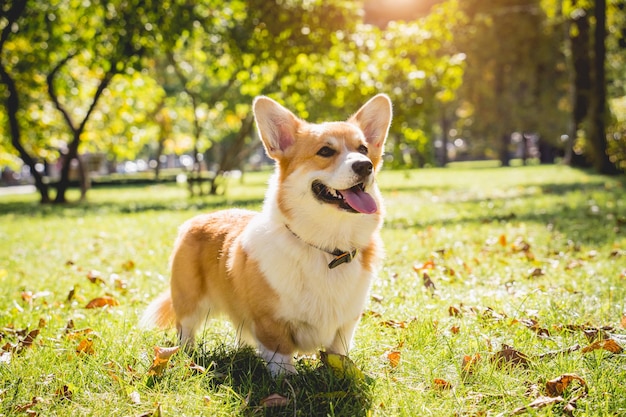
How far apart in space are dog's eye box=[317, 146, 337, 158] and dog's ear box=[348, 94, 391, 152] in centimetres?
43

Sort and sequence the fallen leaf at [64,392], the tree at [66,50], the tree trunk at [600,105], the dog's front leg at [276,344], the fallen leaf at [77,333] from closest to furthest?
the fallen leaf at [64,392] → the dog's front leg at [276,344] → the fallen leaf at [77,333] → the tree at [66,50] → the tree trunk at [600,105]

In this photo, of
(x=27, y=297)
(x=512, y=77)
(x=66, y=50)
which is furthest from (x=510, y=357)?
(x=512, y=77)

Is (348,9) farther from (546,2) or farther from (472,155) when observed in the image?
(472,155)

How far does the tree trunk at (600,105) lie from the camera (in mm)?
14719

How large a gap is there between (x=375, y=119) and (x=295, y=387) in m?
1.76

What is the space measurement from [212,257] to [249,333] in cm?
54

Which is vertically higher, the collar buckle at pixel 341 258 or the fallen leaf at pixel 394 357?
the collar buckle at pixel 341 258

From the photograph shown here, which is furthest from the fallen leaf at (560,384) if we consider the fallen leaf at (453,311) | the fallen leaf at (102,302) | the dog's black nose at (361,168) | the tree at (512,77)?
the tree at (512,77)

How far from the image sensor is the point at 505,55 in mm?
30891

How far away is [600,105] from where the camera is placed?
1498 cm

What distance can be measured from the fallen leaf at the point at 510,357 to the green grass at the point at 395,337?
0.08 feet

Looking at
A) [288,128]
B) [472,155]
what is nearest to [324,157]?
[288,128]

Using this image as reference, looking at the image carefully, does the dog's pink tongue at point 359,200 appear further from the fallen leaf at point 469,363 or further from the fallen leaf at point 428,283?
the fallen leaf at point 428,283

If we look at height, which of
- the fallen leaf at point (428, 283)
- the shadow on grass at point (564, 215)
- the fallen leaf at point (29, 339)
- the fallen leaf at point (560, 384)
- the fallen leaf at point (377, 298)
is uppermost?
the fallen leaf at point (560, 384)
